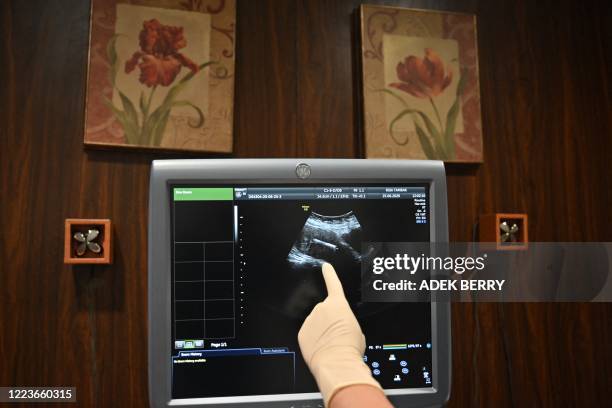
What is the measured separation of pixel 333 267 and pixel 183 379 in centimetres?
35

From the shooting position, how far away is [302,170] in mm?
938

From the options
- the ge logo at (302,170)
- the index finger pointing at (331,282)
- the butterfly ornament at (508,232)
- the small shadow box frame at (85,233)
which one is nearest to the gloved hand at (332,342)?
the index finger pointing at (331,282)

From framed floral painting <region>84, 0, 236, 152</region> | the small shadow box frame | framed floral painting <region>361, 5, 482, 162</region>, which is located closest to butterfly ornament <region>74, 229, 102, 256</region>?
the small shadow box frame

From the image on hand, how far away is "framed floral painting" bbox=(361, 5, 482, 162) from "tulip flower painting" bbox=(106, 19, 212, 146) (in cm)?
58

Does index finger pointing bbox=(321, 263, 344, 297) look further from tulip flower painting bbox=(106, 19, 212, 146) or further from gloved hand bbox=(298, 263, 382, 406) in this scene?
tulip flower painting bbox=(106, 19, 212, 146)

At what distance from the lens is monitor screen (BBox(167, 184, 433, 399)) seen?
905mm

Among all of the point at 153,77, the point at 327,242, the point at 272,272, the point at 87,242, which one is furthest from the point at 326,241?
the point at 153,77

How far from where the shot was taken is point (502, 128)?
1786 millimetres

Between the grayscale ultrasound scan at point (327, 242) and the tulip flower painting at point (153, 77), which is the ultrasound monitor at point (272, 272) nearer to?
the grayscale ultrasound scan at point (327, 242)

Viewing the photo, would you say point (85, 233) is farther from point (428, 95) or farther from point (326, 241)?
point (428, 95)

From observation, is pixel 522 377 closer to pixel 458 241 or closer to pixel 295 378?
pixel 458 241

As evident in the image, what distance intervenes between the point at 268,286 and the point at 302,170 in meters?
0.23

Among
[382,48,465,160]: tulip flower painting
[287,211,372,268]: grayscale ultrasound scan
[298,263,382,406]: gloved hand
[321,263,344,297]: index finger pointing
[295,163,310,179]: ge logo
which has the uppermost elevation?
[382,48,465,160]: tulip flower painting

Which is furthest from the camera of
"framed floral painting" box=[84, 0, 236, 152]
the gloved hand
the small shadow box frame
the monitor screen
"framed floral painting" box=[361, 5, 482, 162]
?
"framed floral painting" box=[361, 5, 482, 162]
